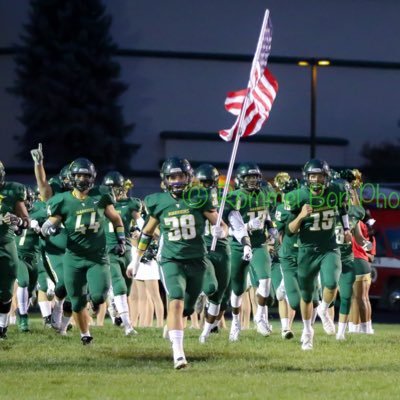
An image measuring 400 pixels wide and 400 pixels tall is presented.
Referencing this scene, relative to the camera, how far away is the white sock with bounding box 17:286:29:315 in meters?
16.8

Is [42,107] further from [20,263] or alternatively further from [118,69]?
[20,263]

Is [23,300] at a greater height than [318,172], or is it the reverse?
→ [318,172]

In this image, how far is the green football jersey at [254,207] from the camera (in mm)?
16109

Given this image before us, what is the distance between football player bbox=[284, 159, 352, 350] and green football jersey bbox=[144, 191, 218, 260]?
1.61 meters

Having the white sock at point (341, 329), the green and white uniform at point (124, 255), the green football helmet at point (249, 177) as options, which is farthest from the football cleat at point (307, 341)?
the green and white uniform at point (124, 255)

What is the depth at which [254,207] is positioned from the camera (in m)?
16.2

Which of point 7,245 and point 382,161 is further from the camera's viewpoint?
point 382,161

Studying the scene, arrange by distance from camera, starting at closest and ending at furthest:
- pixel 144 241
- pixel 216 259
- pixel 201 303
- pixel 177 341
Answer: pixel 177 341, pixel 144 241, pixel 216 259, pixel 201 303

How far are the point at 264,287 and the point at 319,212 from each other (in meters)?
2.08

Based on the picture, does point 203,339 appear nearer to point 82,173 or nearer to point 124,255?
point 82,173

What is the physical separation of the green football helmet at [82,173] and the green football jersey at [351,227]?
2991 mm

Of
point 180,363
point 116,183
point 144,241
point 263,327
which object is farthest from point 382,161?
point 180,363

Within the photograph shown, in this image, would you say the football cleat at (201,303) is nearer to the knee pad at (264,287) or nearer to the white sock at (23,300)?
the knee pad at (264,287)

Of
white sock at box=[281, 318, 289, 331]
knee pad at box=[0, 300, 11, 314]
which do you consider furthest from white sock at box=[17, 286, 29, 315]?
white sock at box=[281, 318, 289, 331]
